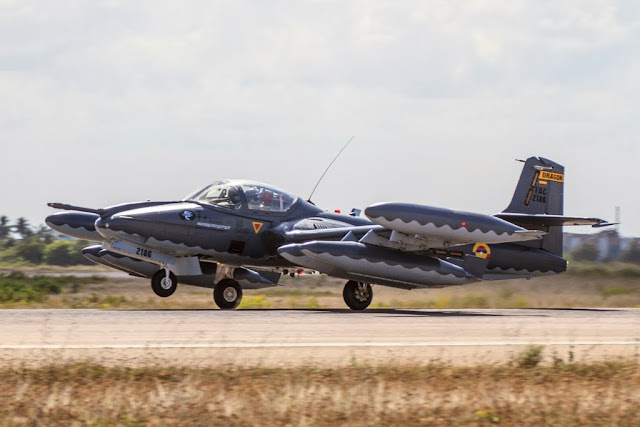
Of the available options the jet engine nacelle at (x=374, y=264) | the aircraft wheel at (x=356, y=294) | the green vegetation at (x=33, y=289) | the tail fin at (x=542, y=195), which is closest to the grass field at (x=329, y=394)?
the jet engine nacelle at (x=374, y=264)

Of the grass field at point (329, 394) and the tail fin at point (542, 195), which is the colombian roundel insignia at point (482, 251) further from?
the grass field at point (329, 394)

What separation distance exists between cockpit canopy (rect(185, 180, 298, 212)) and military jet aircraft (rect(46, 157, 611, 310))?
21 mm

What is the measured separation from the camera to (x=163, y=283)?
19.2 metres

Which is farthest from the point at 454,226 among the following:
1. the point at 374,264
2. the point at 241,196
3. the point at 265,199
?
the point at 241,196

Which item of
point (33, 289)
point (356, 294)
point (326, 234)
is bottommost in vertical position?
point (33, 289)

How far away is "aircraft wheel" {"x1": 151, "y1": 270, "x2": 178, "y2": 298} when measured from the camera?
19188 mm

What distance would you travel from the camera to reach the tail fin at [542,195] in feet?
69.7

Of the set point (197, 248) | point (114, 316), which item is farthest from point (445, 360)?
point (197, 248)

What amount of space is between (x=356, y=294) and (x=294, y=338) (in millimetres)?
7821

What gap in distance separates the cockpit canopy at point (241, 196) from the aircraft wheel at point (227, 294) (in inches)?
67.1

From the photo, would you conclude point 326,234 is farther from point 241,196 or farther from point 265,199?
point 241,196

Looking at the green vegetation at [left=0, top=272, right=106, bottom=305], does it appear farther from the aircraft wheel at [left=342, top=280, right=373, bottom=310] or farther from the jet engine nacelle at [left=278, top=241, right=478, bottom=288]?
the jet engine nacelle at [left=278, top=241, right=478, bottom=288]

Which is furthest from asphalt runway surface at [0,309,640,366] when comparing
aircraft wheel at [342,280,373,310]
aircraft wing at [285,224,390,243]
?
aircraft wing at [285,224,390,243]

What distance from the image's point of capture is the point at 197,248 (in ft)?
62.1
